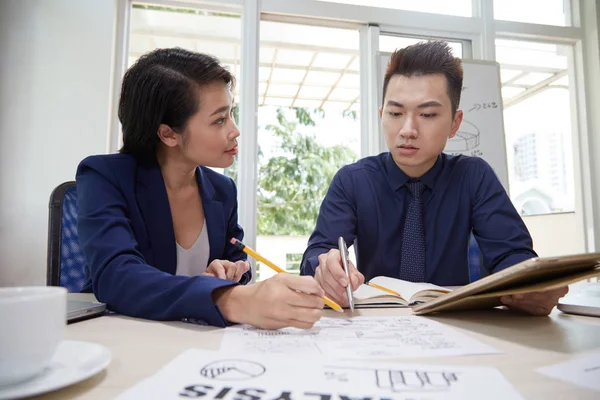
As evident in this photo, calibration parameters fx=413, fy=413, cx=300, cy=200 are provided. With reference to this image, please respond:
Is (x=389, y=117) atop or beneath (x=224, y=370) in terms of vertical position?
atop

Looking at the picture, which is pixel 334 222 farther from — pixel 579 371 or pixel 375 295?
pixel 579 371

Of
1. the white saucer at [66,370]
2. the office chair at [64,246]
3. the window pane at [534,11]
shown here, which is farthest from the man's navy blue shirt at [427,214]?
the window pane at [534,11]

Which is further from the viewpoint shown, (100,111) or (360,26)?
(360,26)

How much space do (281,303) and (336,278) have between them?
23 centimetres

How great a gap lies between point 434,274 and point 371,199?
30cm

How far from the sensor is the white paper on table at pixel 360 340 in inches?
18.6

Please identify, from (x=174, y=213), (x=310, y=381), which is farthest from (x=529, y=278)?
(x=174, y=213)

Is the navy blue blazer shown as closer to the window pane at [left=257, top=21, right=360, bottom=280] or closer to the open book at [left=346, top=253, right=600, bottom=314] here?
the open book at [left=346, top=253, right=600, bottom=314]

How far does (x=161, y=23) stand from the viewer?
3.04m

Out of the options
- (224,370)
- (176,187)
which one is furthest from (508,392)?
(176,187)

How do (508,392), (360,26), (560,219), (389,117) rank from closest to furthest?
1. (508,392)
2. (389,117)
3. (360,26)
4. (560,219)

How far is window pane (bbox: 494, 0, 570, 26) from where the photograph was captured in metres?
3.53

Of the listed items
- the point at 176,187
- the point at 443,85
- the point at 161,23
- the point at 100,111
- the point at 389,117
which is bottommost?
the point at 176,187

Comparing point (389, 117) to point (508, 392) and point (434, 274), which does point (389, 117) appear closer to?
point (434, 274)
